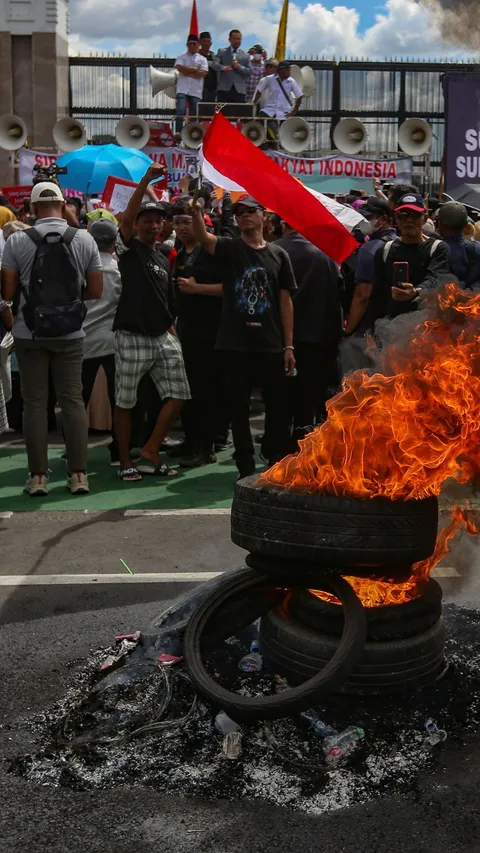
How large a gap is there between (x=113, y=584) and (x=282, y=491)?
2297mm

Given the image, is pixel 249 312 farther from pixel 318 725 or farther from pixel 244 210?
pixel 318 725

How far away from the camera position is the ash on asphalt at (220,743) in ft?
12.6

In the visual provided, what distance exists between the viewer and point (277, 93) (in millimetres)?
24906

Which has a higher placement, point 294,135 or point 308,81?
point 308,81

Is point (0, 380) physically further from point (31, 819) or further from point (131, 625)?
point (31, 819)

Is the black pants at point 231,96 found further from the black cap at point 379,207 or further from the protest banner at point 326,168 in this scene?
the black cap at point 379,207

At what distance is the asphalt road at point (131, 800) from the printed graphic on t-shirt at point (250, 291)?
8.33ft

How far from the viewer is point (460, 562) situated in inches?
269

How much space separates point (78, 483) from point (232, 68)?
60.3ft

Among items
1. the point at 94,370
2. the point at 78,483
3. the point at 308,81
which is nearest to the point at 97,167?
the point at 94,370

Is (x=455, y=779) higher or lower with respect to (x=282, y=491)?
lower

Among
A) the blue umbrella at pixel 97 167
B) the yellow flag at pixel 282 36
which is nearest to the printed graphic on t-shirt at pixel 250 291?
the blue umbrella at pixel 97 167

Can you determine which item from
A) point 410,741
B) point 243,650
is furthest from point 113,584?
point 410,741

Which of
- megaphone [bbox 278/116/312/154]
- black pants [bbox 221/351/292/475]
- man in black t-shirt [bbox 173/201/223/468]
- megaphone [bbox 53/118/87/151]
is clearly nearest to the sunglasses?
man in black t-shirt [bbox 173/201/223/468]
